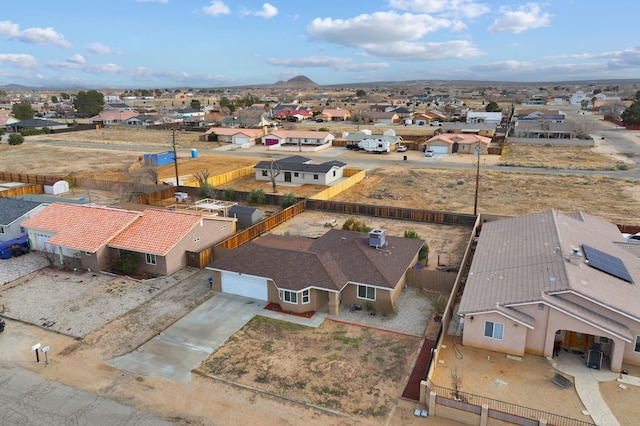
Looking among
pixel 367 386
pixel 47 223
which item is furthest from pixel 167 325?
pixel 47 223

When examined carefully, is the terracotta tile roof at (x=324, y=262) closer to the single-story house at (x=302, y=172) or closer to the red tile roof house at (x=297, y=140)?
the single-story house at (x=302, y=172)

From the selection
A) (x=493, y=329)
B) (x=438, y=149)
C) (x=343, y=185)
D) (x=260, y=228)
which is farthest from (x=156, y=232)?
(x=438, y=149)

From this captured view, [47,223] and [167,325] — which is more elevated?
[47,223]

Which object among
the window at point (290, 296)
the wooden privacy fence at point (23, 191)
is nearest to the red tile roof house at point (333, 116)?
the wooden privacy fence at point (23, 191)

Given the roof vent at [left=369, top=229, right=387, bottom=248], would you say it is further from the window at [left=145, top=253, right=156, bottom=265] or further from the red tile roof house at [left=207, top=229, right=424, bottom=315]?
the window at [left=145, top=253, right=156, bottom=265]

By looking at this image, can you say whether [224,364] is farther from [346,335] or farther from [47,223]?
[47,223]

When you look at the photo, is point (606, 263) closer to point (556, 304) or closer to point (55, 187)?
point (556, 304)
